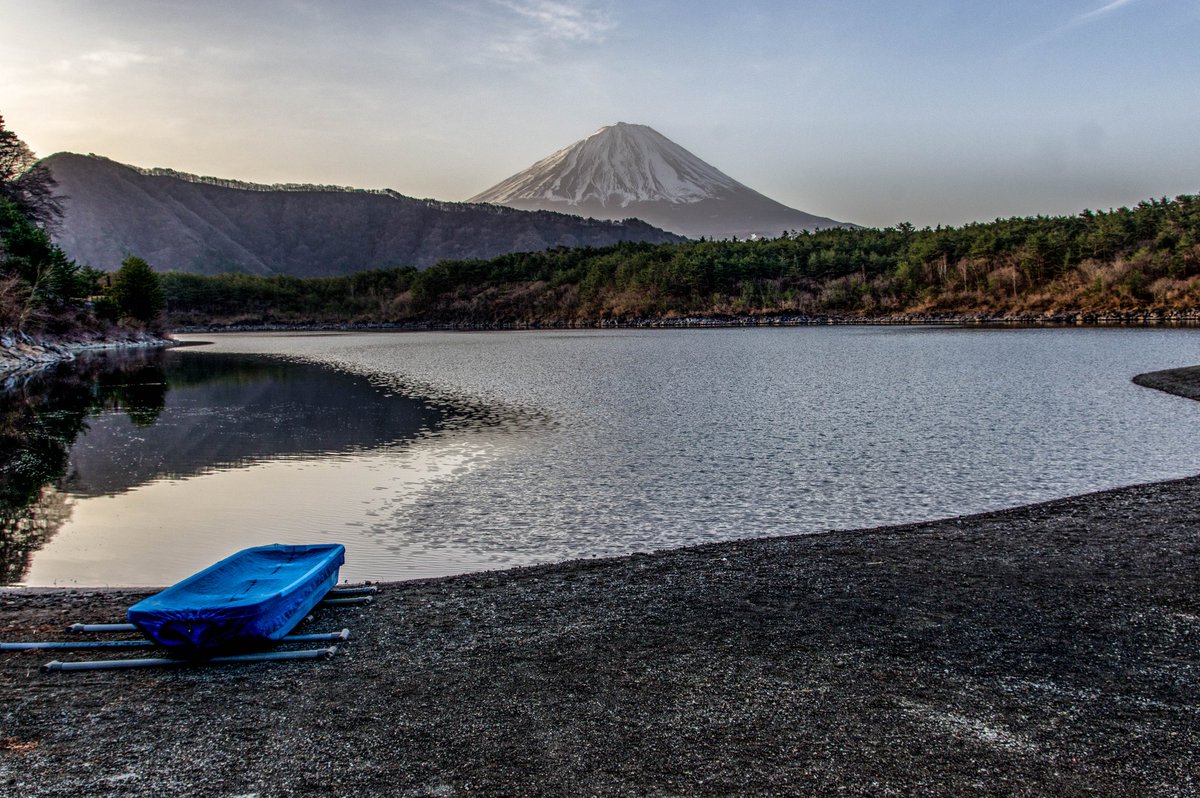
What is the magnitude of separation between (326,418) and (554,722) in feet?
55.8

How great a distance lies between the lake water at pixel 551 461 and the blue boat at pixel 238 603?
1.18 m

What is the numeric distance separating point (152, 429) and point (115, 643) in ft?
48.3

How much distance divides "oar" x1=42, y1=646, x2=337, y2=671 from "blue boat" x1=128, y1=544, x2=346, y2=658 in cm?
9

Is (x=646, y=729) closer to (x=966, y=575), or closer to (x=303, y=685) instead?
(x=303, y=685)

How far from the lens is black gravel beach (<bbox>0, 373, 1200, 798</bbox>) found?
13.0 feet

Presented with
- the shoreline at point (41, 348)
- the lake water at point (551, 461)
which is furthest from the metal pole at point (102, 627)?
the shoreline at point (41, 348)

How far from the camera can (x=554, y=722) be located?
14.9 feet

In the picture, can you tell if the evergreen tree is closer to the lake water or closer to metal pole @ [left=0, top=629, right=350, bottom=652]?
the lake water

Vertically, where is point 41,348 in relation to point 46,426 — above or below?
above

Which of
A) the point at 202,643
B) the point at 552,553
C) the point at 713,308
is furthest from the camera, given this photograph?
the point at 713,308

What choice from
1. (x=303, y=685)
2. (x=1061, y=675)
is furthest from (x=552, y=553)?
(x=1061, y=675)

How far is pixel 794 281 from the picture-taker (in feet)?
300

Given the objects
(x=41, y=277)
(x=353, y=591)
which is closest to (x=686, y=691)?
(x=353, y=591)

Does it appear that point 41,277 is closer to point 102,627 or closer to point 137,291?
point 137,291
